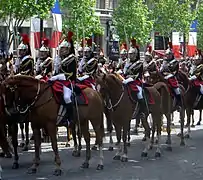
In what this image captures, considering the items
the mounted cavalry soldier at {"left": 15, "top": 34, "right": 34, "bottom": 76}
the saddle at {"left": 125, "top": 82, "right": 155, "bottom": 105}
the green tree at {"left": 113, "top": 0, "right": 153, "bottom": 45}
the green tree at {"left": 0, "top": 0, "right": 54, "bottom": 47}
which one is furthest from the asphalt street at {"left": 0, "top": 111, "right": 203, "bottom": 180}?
the green tree at {"left": 113, "top": 0, "right": 153, "bottom": 45}

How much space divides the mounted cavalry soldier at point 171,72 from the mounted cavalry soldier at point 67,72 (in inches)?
203

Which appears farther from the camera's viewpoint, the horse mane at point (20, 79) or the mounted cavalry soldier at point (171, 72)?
the mounted cavalry soldier at point (171, 72)

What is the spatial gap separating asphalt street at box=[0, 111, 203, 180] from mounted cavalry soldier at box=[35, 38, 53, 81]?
2.14 meters

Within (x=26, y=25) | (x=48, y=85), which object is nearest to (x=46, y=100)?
(x=48, y=85)

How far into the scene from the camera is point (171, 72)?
18.6 m

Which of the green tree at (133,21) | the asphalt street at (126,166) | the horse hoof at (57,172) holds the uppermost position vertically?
the green tree at (133,21)

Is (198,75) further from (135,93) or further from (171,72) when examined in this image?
(135,93)

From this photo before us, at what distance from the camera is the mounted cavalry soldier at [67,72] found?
13.4 m

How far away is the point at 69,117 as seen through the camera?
1356 centimetres

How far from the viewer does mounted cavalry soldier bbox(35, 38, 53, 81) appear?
15656 mm

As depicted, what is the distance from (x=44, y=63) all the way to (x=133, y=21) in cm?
3959

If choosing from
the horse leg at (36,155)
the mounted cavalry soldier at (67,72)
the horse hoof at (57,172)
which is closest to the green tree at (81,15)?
the mounted cavalry soldier at (67,72)

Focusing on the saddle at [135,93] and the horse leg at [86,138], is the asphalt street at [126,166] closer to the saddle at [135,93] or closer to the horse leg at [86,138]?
the horse leg at [86,138]

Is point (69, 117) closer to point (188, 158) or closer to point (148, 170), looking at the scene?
point (148, 170)
